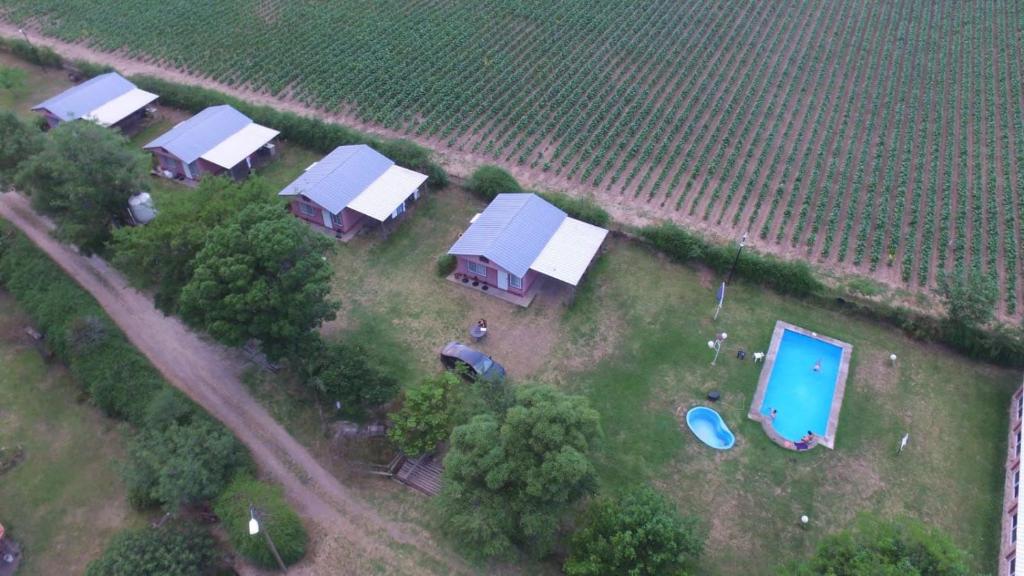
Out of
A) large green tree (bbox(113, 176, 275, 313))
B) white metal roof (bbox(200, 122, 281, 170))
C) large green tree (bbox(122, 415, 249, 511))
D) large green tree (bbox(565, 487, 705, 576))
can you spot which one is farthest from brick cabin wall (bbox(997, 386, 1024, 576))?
white metal roof (bbox(200, 122, 281, 170))

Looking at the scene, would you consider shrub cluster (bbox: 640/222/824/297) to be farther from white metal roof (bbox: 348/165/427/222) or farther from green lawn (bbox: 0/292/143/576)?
green lawn (bbox: 0/292/143/576)

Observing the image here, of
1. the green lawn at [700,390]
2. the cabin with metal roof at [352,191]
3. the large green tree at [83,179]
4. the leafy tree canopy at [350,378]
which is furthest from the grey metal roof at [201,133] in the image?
the leafy tree canopy at [350,378]

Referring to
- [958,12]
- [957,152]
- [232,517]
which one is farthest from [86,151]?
[958,12]

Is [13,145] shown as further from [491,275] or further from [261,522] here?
[491,275]

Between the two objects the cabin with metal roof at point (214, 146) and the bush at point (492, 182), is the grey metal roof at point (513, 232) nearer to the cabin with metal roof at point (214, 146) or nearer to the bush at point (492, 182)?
the bush at point (492, 182)

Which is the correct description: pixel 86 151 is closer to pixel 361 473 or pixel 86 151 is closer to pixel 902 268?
pixel 361 473
